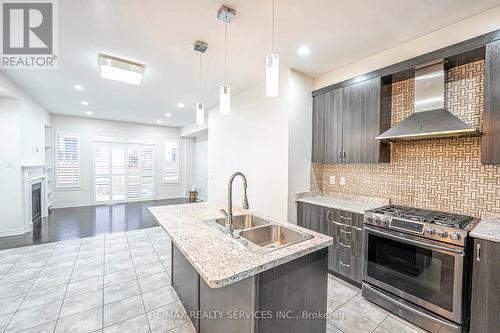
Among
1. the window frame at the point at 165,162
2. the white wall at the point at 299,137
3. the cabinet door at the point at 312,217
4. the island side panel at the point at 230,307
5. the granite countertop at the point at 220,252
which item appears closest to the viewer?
the granite countertop at the point at 220,252

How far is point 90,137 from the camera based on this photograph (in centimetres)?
692

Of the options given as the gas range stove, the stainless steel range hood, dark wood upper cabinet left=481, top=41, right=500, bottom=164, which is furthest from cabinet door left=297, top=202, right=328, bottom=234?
dark wood upper cabinet left=481, top=41, right=500, bottom=164

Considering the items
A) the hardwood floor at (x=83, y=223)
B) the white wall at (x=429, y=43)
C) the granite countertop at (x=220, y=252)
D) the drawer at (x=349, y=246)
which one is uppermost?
the white wall at (x=429, y=43)

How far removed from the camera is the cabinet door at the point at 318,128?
3.24m

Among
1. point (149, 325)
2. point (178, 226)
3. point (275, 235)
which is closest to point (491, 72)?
point (275, 235)

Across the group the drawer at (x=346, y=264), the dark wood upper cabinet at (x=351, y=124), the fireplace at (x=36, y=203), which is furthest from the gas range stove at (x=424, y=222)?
the fireplace at (x=36, y=203)

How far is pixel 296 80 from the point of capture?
3189 mm

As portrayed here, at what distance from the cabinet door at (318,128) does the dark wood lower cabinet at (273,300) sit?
6.65 ft

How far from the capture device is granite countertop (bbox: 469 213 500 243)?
62.2 inches

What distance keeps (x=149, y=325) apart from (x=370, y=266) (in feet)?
7.43

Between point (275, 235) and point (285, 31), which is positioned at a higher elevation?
point (285, 31)

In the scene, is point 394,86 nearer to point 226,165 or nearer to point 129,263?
point 226,165

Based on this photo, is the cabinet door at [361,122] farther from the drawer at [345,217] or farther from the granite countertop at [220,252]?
the granite countertop at [220,252]

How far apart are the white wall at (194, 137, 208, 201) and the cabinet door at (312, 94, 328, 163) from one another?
17.3 ft
